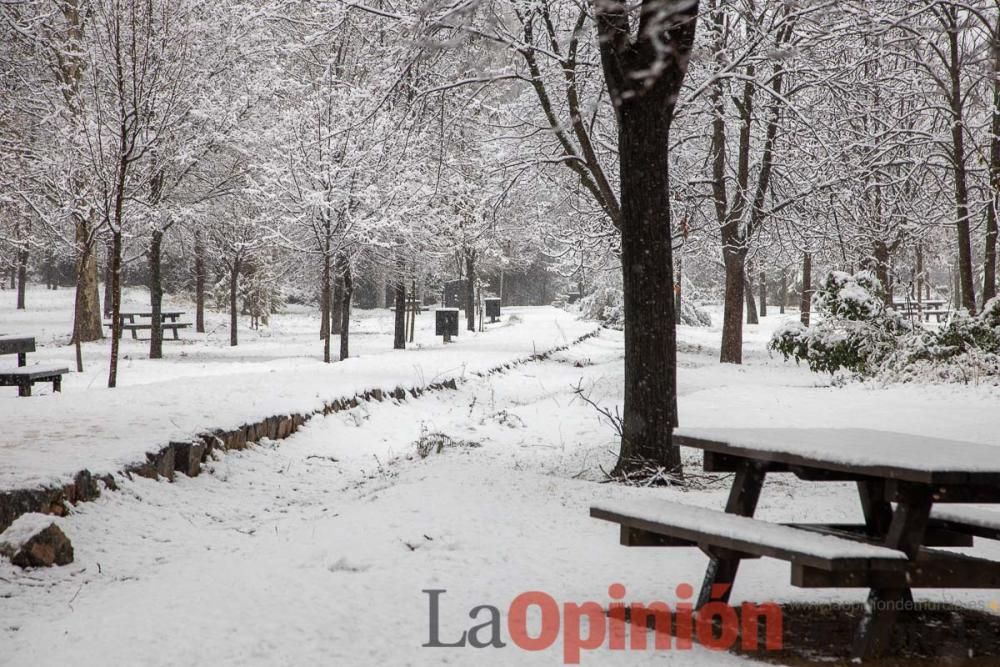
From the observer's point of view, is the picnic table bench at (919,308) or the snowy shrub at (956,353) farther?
the picnic table bench at (919,308)

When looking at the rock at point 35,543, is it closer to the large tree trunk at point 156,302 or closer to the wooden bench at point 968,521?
the wooden bench at point 968,521

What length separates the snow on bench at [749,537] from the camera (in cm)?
272

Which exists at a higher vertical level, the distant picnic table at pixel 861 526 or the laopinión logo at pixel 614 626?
the distant picnic table at pixel 861 526

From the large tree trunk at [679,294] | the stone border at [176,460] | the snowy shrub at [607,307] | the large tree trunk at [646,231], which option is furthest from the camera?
the snowy shrub at [607,307]

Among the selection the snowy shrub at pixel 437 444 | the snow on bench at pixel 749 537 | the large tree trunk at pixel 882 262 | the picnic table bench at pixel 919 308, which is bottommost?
the snowy shrub at pixel 437 444

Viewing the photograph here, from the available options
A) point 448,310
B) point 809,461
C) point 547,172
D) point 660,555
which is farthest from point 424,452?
point 448,310

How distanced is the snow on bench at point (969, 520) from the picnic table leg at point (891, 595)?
1.77 ft

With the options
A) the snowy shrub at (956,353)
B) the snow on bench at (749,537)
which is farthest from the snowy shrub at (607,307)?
the snow on bench at (749,537)

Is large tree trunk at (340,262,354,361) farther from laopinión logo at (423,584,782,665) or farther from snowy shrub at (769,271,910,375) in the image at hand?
laopinión logo at (423,584,782,665)

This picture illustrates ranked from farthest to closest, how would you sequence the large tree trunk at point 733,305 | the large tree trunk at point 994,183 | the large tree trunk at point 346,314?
1. the large tree trunk at point 346,314
2. the large tree trunk at point 733,305
3. the large tree trunk at point 994,183

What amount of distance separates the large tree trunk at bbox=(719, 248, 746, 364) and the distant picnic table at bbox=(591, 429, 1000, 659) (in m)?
12.8

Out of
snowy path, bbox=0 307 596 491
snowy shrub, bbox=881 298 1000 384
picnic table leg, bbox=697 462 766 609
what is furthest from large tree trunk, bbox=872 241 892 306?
picnic table leg, bbox=697 462 766 609

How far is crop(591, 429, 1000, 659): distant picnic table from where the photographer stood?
2.77 meters

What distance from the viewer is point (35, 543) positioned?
4344 mm
